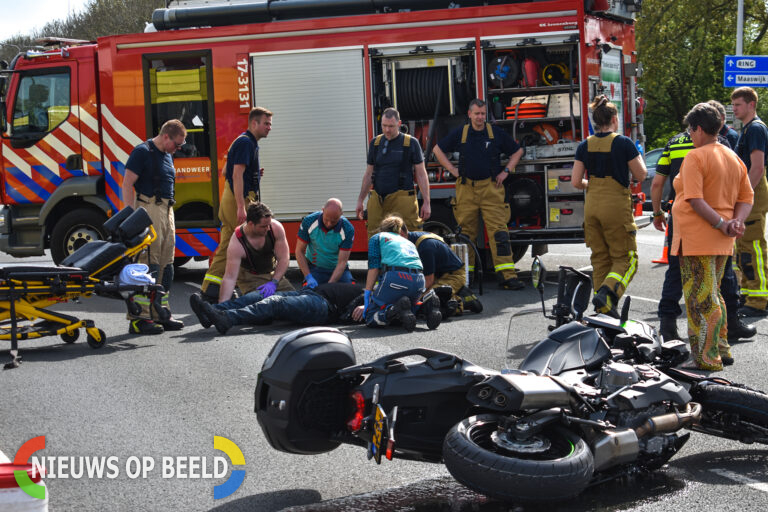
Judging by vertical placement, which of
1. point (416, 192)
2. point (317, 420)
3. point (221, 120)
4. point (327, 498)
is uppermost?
point (221, 120)

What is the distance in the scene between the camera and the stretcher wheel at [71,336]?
8125 millimetres

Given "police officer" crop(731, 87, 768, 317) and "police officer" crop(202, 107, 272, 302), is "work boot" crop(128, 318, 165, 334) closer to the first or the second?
"police officer" crop(202, 107, 272, 302)

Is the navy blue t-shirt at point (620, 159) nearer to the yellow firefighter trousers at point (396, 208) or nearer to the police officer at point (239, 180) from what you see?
the yellow firefighter trousers at point (396, 208)

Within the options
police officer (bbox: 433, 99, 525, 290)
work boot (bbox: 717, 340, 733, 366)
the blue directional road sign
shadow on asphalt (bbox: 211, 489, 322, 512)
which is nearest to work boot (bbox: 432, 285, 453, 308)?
police officer (bbox: 433, 99, 525, 290)

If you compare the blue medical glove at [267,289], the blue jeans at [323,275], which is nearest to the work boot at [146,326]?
the blue medical glove at [267,289]

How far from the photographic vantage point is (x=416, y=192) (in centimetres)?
1120

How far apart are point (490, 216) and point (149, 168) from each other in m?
3.90

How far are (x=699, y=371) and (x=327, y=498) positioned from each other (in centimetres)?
342

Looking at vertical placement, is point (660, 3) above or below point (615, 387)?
above

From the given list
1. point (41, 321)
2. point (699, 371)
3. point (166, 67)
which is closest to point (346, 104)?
point (166, 67)

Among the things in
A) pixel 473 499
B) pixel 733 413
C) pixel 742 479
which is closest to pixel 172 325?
Result: pixel 473 499

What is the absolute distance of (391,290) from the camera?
862cm

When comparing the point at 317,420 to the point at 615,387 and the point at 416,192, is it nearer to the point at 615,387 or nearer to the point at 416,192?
the point at 615,387

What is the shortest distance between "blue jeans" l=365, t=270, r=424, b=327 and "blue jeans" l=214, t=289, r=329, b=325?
0.46 meters
